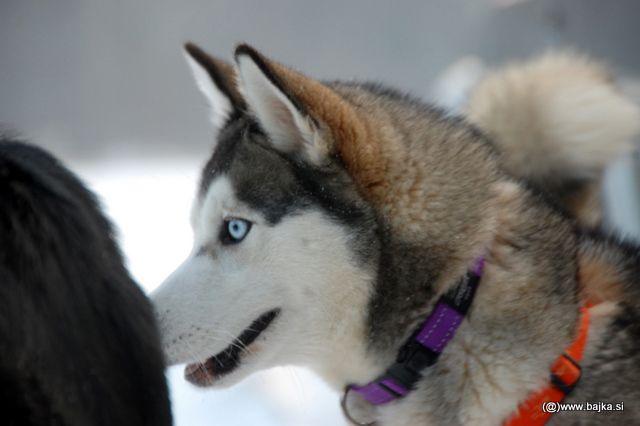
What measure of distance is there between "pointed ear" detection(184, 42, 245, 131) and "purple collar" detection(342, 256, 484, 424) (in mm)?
493

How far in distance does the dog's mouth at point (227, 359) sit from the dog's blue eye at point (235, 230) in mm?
123

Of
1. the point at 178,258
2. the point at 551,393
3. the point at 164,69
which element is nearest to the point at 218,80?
the point at 551,393

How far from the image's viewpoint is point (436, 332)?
1178 millimetres

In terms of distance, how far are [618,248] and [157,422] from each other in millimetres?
857

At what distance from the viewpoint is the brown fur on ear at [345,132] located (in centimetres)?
120

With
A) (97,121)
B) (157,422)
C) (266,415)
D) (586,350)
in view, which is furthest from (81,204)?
(97,121)

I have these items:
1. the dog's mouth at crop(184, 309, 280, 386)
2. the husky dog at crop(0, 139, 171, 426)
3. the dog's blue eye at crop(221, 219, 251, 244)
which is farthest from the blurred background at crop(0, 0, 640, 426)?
the husky dog at crop(0, 139, 171, 426)

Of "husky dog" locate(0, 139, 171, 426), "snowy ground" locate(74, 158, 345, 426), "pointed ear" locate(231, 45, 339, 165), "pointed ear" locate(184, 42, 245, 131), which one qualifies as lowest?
"husky dog" locate(0, 139, 171, 426)

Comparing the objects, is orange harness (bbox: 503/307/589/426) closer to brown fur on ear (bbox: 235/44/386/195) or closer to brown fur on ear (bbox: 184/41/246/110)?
brown fur on ear (bbox: 235/44/386/195)

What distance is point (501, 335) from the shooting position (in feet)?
3.86

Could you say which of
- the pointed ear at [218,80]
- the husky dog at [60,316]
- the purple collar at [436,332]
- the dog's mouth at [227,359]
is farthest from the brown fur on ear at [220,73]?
the husky dog at [60,316]

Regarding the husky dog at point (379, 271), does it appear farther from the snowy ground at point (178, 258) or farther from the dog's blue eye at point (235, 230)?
the snowy ground at point (178, 258)

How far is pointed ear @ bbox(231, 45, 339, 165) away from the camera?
3.83 feet

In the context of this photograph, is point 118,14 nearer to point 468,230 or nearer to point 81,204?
point 468,230
